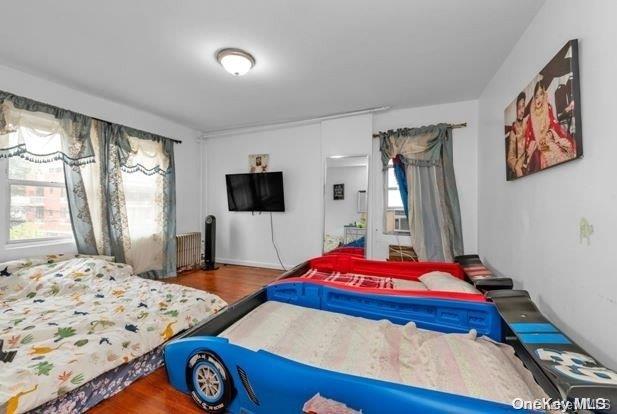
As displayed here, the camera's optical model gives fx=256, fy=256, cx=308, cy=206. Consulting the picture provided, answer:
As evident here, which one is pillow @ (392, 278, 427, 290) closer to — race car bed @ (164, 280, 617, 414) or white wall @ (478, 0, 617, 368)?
race car bed @ (164, 280, 617, 414)

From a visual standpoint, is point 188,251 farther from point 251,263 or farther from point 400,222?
point 400,222

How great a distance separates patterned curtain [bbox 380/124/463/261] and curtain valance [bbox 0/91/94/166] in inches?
153

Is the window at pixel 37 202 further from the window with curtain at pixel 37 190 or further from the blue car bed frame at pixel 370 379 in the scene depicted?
the blue car bed frame at pixel 370 379

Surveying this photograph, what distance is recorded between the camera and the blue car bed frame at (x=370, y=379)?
845 millimetres

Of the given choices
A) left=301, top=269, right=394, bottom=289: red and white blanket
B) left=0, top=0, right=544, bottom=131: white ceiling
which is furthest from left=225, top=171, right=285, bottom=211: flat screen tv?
left=301, top=269, right=394, bottom=289: red and white blanket

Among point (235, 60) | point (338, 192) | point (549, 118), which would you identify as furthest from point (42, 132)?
point (549, 118)

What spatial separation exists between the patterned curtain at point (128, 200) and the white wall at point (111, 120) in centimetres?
19

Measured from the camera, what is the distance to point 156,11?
1.73 metres

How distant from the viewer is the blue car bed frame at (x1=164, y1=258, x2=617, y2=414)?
2.77 feet

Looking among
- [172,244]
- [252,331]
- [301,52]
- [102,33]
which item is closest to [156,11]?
[102,33]

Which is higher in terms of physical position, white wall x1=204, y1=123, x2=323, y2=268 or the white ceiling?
the white ceiling

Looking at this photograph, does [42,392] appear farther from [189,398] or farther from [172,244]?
[172,244]

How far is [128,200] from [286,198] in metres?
2.22

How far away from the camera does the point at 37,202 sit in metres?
2.77
